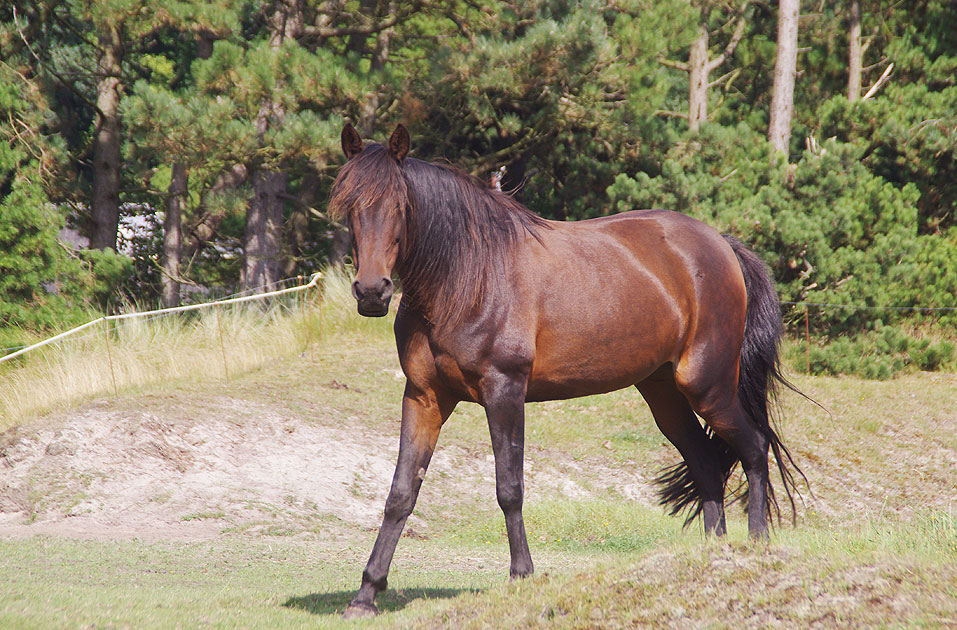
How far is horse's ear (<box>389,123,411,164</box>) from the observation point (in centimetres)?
476

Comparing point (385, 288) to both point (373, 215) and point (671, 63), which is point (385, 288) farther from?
point (671, 63)

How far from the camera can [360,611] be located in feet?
15.8

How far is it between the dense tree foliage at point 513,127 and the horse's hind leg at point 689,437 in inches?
377

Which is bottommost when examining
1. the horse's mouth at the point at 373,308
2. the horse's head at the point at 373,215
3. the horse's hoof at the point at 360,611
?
the horse's hoof at the point at 360,611

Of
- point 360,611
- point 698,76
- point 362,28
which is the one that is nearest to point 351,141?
point 360,611

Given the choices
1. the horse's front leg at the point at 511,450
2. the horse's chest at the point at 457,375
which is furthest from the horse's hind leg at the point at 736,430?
the horse's chest at the point at 457,375

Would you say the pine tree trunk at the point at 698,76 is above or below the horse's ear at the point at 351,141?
below

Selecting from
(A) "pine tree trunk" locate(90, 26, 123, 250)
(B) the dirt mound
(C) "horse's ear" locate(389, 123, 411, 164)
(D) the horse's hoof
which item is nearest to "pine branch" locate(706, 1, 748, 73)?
(A) "pine tree trunk" locate(90, 26, 123, 250)

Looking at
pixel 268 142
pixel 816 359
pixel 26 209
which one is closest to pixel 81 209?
pixel 26 209

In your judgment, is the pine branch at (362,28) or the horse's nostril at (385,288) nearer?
the horse's nostril at (385,288)

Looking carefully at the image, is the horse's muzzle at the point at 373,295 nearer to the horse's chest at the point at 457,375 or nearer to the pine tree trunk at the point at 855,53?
the horse's chest at the point at 457,375

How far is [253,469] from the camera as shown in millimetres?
9836

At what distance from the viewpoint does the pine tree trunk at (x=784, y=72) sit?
17391mm

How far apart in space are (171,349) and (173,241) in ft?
24.1
